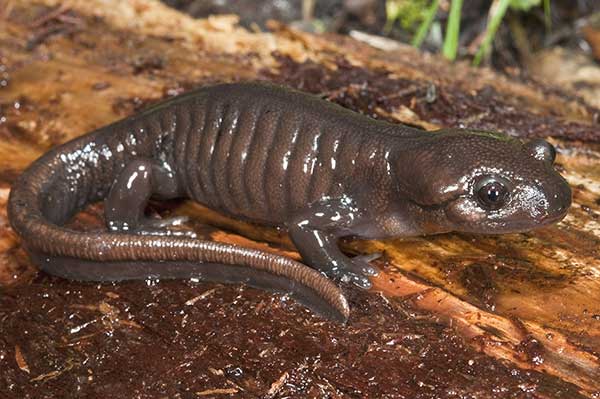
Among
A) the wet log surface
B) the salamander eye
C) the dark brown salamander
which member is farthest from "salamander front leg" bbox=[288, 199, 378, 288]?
the salamander eye

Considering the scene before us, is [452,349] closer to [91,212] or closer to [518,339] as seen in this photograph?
[518,339]

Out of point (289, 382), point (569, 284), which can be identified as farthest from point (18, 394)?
point (569, 284)

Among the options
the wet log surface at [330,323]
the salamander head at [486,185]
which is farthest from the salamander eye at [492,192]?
the wet log surface at [330,323]

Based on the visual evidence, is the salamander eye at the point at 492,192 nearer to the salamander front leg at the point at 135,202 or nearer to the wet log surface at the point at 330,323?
the wet log surface at the point at 330,323

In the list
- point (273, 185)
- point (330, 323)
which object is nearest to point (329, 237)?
point (273, 185)

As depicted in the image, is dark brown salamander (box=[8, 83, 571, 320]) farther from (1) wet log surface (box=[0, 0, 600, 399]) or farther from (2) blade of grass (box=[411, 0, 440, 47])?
(2) blade of grass (box=[411, 0, 440, 47])

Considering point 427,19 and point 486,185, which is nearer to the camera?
point 486,185

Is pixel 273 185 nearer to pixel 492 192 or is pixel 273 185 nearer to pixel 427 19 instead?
pixel 492 192
